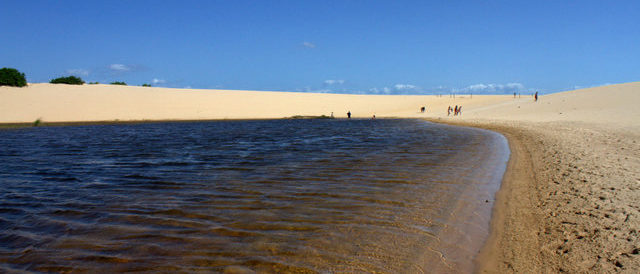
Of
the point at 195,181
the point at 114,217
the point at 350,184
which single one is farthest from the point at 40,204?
the point at 350,184

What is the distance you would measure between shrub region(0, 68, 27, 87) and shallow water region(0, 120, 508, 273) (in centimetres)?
4942

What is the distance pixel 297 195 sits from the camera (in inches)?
245

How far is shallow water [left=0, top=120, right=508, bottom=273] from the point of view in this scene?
3.68 metres

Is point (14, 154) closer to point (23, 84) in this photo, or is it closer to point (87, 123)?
point (87, 123)

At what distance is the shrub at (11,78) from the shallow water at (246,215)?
49424 millimetres

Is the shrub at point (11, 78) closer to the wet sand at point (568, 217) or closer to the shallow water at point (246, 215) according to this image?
the shallow water at point (246, 215)

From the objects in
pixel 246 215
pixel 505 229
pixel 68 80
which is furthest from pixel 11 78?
pixel 505 229

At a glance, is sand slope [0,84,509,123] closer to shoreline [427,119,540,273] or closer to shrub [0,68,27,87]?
shrub [0,68,27,87]

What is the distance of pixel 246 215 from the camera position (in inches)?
201

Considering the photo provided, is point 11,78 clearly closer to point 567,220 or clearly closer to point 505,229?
point 505,229

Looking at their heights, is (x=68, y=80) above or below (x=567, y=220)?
above

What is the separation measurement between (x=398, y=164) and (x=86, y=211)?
695 centimetres

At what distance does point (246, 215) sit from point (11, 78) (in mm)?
57902

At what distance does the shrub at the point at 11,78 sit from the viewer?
4638 cm
